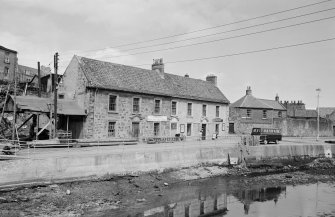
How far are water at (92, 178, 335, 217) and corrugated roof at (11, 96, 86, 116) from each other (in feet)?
44.6

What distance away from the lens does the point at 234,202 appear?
67.7ft

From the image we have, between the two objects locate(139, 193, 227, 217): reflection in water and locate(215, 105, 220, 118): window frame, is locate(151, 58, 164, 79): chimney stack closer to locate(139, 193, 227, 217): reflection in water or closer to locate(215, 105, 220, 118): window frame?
locate(215, 105, 220, 118): window frame

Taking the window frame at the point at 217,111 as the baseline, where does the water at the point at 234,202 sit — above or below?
below

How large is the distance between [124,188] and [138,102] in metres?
15.2

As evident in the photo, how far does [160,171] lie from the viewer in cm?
2523

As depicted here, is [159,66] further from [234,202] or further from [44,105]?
[234,202]

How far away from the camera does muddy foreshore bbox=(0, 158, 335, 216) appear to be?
16.6 meters

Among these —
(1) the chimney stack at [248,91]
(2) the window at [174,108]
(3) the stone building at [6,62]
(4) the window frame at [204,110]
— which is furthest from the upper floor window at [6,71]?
(1) the chimney stack at [248,91]

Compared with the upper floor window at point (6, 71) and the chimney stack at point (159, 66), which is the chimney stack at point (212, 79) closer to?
the chimney stack at point (159, 66)

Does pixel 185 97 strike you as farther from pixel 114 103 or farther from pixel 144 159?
pixel 144 159

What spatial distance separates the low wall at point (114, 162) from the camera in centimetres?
1886

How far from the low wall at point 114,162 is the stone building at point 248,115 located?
18.4 metres

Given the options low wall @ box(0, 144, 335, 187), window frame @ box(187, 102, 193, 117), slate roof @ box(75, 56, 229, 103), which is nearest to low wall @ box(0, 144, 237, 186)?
low wall @ box(0, 144, 335, 187)

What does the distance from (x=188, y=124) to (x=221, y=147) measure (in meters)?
10.2
